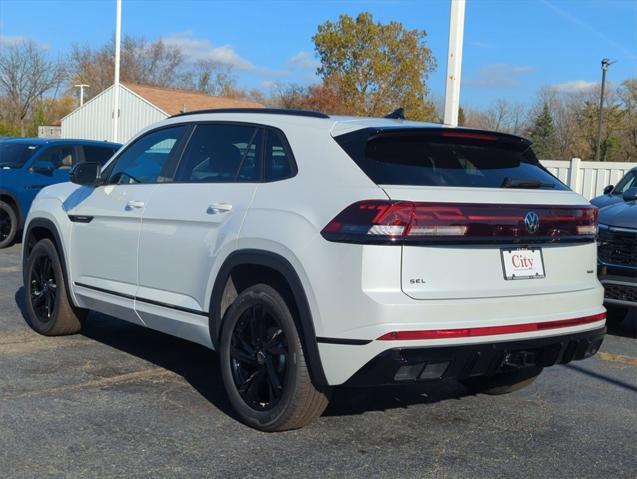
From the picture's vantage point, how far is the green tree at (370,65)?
4281 cm

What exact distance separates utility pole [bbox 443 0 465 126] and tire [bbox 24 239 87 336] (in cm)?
586

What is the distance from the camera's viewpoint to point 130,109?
42.4 metres

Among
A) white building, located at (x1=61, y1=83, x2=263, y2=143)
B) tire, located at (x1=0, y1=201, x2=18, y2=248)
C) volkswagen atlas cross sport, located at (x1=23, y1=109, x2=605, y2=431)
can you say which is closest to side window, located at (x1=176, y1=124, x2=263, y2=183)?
volkswagen atlas cross sport, located at (x1=23, y1=109, x2=605, y2=431)

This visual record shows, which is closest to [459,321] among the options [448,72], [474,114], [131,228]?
[131,228]

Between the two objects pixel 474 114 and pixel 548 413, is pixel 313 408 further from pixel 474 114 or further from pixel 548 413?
pixel 474 114

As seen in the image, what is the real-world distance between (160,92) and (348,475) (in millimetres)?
42906

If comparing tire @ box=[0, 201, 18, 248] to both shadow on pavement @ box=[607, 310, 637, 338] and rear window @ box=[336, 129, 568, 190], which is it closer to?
shadow on pavement @ box=[607, 310, 637, 338]

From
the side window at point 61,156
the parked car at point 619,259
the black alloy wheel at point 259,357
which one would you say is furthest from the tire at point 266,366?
the side window at point 61,156

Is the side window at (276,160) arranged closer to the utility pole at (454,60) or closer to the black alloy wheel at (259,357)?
the black alloy wheel at (259,357)

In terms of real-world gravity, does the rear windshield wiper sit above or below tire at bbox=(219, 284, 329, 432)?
above

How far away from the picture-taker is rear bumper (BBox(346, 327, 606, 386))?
3791 millimetres

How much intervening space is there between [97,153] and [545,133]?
167 ft

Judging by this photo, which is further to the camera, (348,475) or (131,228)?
(131,228)

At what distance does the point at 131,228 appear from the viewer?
537 centimetres
